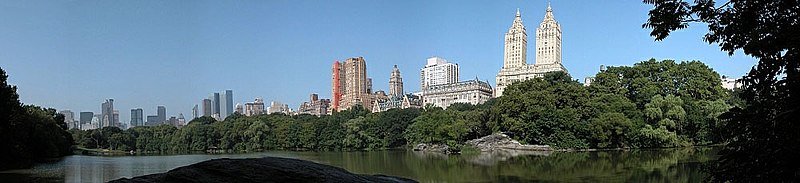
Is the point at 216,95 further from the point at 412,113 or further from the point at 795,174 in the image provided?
the point at 795,174

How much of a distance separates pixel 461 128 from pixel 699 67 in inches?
652

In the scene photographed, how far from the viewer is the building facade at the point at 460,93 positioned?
97938 millimetres

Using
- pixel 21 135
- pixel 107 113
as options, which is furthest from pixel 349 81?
pixel 21 135

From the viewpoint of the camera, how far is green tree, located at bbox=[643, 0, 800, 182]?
513cm

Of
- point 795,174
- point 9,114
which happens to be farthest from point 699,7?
point 9,114

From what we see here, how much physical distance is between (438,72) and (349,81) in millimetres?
30776

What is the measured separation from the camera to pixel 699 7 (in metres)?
5.79

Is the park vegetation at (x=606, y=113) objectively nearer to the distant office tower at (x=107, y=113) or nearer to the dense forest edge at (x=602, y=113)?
the dense forest edge at (x=602, y=113)

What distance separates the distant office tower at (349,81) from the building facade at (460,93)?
82.3 feet

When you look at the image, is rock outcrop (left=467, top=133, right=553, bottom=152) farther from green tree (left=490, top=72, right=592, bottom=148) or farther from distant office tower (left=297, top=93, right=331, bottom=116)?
distant office tower (left=297, top=93, right=331, bottom=116)

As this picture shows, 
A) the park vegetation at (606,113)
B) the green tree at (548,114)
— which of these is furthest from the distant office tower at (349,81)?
the green tree at (548,114)

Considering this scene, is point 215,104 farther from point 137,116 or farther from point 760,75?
point 760,75

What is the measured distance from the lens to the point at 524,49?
116m

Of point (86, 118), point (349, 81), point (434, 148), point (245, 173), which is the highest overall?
point (349, 81)
